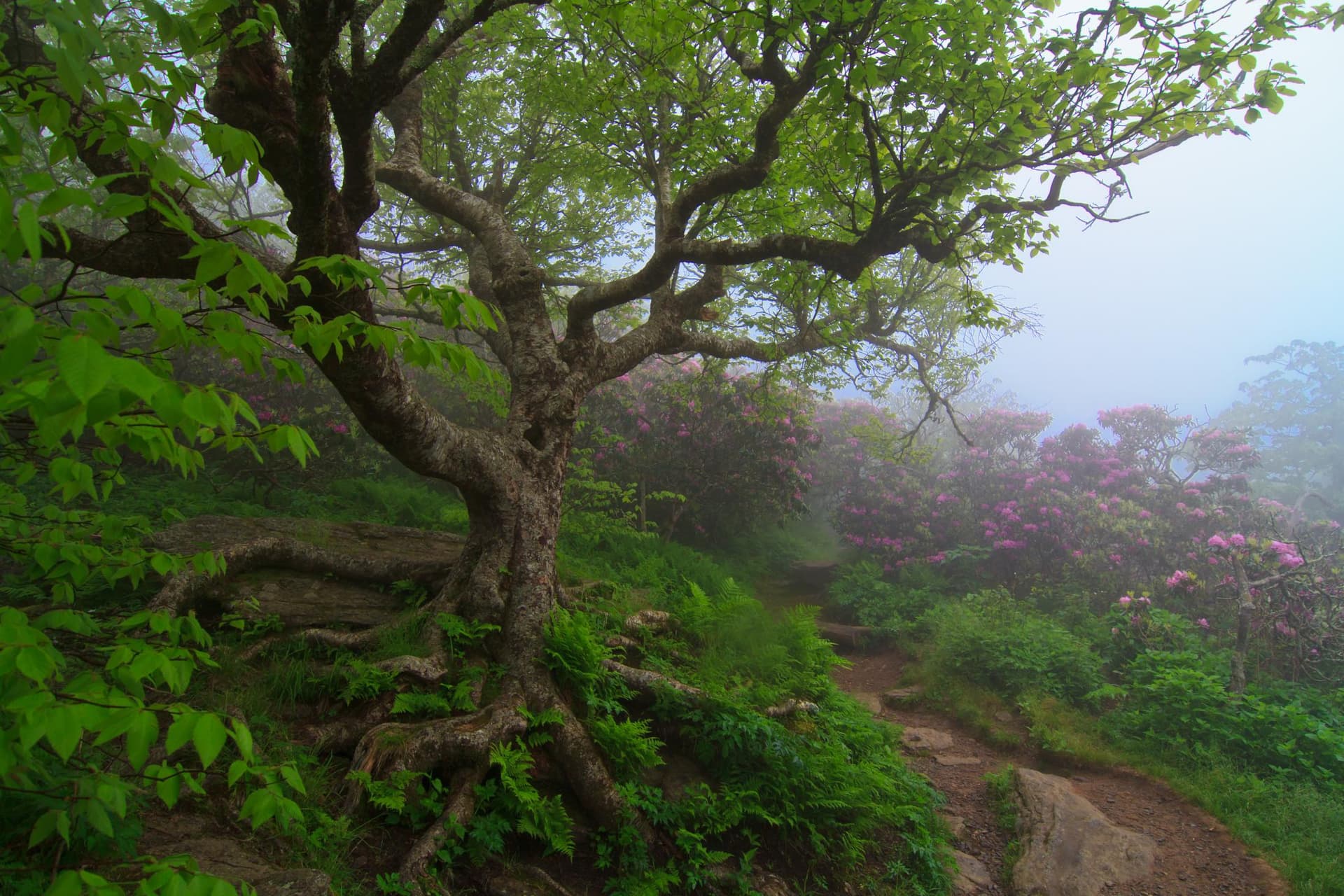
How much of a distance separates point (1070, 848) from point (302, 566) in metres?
7.45

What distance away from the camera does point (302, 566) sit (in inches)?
234

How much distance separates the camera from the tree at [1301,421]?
3017cm

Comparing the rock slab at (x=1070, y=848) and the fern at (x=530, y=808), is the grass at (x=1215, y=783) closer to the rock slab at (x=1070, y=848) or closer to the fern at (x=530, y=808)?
the rock slab at (x=1070, y=848)

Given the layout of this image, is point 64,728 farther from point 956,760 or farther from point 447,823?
point 956,760

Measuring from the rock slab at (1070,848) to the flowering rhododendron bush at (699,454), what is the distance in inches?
326

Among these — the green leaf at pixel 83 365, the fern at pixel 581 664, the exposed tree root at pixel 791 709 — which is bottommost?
the exposed tree root at pixel 791 709

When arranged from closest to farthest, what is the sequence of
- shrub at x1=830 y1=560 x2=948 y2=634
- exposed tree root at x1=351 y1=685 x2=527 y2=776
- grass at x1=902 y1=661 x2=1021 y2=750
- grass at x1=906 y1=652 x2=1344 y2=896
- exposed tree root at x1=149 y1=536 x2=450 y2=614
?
exposed tree root at x1=351 y1=685 x2=527 y2=776 → exposed tree root at x1=149 y1=536 x2=450 y2=614 → grass at x1=906 y1=652 x2=1344 y2=896 → grass at x1=902 y1=661 x2=1021 y2=750 → shrub at x1=830 y1=560 x2=948 y2=634

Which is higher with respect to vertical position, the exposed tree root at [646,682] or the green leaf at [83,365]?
the green leaf at [83,365]

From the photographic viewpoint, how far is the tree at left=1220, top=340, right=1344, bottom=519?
1188 inches

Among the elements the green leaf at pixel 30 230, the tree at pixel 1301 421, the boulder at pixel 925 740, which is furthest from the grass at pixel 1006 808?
the tree at pixel 1301 421

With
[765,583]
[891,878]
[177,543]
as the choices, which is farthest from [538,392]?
[765,583]

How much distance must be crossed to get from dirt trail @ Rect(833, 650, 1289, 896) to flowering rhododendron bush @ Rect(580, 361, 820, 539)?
625cm

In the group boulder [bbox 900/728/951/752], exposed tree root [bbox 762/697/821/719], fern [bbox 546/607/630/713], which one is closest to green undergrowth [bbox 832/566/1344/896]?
boulder [bbox 900/728/951/752]

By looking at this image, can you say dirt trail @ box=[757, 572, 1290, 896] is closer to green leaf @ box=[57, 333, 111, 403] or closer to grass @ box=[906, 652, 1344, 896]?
grass @ box=[906, 652, 1344, 896]
